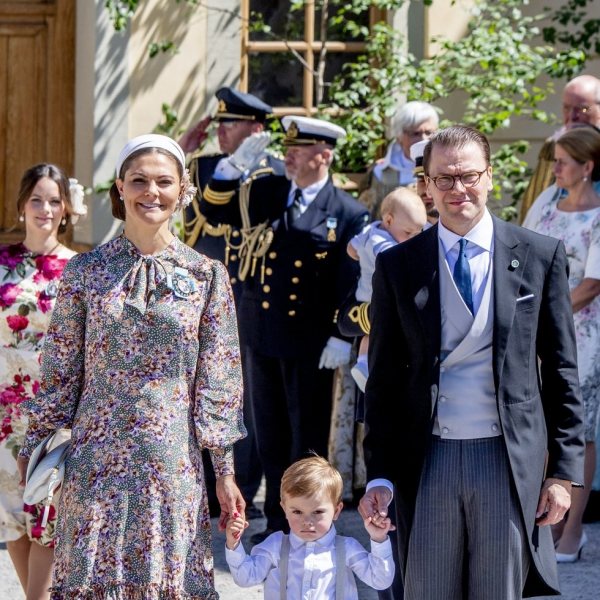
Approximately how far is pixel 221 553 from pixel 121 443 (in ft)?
8.34

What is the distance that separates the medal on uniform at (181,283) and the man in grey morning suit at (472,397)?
563 mm

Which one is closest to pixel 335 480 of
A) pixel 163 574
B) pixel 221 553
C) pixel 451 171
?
pixel 163 574

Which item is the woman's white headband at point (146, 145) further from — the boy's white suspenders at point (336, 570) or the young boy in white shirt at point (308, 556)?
the boy's white suspenders at point (336, 570)

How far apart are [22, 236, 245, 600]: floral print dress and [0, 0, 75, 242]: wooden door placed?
4.49m

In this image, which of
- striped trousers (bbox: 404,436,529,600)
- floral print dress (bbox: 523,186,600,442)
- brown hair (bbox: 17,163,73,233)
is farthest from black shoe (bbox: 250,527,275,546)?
striped trousers (bbox: 404,436,529,600)

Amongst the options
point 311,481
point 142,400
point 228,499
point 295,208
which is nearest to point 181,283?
point 142,400

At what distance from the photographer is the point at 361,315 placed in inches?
215

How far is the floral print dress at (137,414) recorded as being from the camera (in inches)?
153

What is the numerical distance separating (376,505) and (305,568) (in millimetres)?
588

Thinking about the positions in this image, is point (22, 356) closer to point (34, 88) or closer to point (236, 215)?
point (236, 215)

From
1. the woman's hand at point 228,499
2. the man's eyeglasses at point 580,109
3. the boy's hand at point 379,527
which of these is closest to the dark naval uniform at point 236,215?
the man's eyeglasses at point 580,109

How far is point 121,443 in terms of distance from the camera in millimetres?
3900

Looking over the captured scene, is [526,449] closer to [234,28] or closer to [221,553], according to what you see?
[221,553]

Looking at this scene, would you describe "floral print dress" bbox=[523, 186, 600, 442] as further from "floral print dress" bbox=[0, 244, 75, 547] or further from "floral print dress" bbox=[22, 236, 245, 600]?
"floral print dress" bbox=[22, 236, 245, 600]
